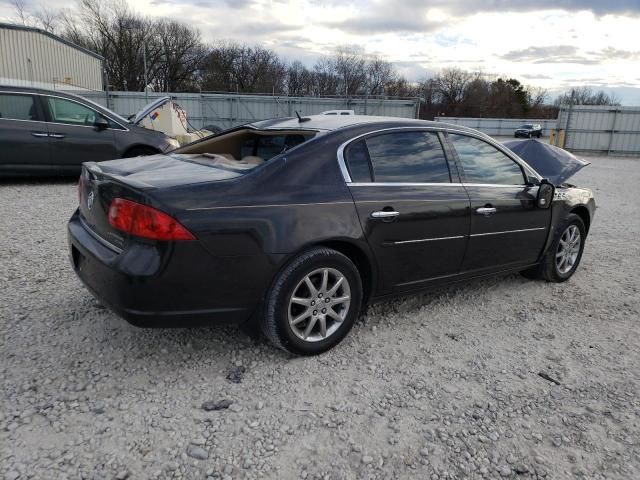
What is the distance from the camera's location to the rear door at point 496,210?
383 centimetres

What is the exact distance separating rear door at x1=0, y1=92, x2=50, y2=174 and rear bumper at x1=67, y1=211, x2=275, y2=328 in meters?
6.65

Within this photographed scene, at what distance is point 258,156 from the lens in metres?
3.68

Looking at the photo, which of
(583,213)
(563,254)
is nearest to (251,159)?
(563,254)

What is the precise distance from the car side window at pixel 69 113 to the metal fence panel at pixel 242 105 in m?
15.1

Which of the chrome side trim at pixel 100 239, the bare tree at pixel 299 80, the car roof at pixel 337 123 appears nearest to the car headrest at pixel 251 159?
the car roof at pixel 337 123

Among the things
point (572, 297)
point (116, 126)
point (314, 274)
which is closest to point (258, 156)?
point (314, 274)

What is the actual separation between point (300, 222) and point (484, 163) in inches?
75.0

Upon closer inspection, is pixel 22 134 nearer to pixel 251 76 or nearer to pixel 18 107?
pixel 18 107

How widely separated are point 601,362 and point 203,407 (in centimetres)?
257

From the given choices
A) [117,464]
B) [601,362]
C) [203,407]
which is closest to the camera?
[117,464]

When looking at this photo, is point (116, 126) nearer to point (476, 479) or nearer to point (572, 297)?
point (572, 297)

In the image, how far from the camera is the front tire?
2891 mm

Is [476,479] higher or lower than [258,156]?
lower

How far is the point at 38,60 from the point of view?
26.5 meters
